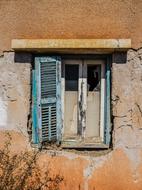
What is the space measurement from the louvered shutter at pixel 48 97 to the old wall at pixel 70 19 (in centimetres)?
39

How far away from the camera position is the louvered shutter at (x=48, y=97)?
20.4 feet

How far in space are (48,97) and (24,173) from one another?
42.5 inches

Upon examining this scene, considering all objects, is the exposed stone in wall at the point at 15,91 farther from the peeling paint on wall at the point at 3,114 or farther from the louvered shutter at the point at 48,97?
the louvered shutter at the point at 48,97

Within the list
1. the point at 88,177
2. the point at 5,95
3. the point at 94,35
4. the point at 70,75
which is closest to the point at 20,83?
the point at 5,95

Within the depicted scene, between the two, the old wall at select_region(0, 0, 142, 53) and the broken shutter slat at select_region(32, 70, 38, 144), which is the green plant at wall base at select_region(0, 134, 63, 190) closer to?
the broken shutter slat at select_region(32, 70, 38, 144)

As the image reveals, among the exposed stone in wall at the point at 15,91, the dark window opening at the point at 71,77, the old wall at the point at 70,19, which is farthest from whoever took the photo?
the dark window opening at the point at 71,77

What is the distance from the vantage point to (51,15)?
20.3ft

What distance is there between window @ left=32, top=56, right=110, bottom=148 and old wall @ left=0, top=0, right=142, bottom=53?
40cm

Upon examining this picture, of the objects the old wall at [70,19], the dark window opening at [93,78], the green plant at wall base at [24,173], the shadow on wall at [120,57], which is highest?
the old wall at [70,19]

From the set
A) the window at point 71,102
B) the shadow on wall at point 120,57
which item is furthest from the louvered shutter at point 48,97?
the shadow on wall at point 120,57

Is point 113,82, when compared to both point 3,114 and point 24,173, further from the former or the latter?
point 24,173

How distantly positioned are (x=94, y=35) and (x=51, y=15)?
0.64 meters

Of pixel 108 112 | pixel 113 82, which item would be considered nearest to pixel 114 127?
pixel 108 112

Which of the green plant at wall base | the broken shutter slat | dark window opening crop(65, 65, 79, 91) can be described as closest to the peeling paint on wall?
the green plant at wall base
